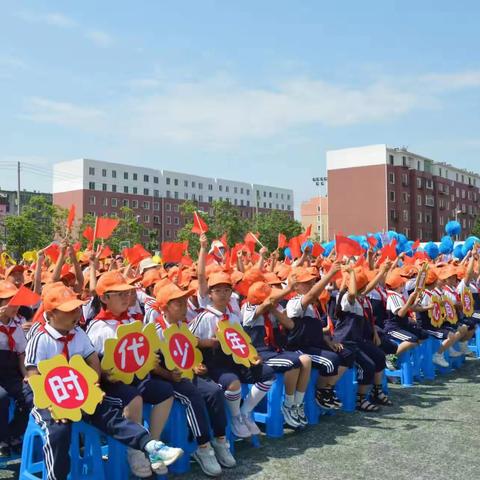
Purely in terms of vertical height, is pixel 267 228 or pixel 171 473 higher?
pixel 267 228

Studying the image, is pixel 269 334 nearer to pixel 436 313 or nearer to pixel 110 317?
pixel 110 317

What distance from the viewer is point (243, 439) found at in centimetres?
529

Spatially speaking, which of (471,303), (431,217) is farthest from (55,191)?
(471,303)

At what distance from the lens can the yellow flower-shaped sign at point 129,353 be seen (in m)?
4.27

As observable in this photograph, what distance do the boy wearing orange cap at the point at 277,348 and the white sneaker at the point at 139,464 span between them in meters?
1.66

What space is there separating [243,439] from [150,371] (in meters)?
1.23

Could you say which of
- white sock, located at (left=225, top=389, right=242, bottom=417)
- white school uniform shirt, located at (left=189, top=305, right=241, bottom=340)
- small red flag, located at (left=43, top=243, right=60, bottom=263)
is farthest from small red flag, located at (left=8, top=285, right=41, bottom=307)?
small red flag, located at (left=43, top=243, right=60, bottom=263)

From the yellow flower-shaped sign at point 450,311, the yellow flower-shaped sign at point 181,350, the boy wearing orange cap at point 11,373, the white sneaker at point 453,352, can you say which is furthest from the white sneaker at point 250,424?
the white sneaker at point 453,352

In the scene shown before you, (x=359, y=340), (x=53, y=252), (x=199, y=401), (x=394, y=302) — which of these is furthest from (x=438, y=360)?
(x=53, y=252)

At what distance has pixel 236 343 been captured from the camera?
5.10 metres

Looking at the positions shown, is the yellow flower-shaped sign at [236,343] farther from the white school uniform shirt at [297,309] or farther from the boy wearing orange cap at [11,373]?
the boy wearing orange cap at [11,373]

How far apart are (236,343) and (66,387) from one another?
5.43 feet

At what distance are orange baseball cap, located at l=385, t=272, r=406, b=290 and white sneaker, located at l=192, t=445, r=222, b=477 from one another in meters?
3.87

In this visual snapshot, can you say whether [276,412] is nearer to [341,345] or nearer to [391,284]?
[341,345]
